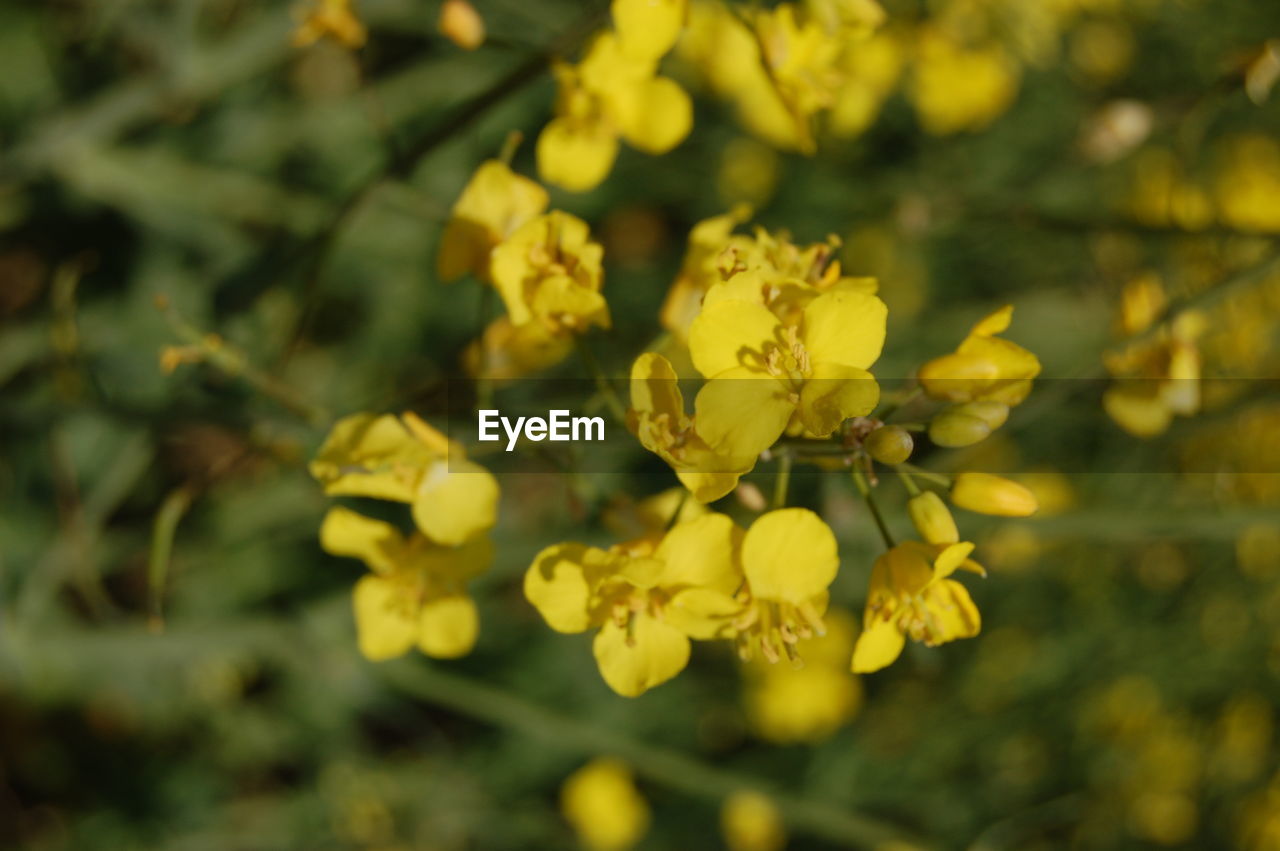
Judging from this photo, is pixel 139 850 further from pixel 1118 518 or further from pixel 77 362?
pixel 1118 518

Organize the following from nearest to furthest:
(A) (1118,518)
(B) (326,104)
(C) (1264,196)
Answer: (A) (1118,518)
(B) (326,104)
(C) (1264,196)

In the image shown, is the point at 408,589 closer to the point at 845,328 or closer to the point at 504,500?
the point at 845,328

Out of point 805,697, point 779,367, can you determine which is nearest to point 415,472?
point 779,367

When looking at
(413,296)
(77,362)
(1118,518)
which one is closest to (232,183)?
(413,296)

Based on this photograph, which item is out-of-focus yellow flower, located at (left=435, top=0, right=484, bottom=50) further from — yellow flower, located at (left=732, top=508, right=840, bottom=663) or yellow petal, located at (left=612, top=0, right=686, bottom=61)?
yellow flower, located at (left=732, top=508, right=840, bottom=663)

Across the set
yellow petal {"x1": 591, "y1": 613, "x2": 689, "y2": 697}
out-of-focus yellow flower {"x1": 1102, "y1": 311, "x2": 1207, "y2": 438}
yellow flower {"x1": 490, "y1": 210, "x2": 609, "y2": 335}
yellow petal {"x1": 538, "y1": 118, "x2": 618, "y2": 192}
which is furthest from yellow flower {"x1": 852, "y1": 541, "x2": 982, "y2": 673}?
yellow petal {"x1": 538, "y1": 118, "x2": 618, "y2": 192}

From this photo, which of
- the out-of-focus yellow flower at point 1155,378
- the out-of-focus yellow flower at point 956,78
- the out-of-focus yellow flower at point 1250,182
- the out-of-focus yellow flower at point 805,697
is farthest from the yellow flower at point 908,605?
the out-of-focus yellow flower at point 1250,182

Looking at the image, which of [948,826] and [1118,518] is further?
A: [948,826]
